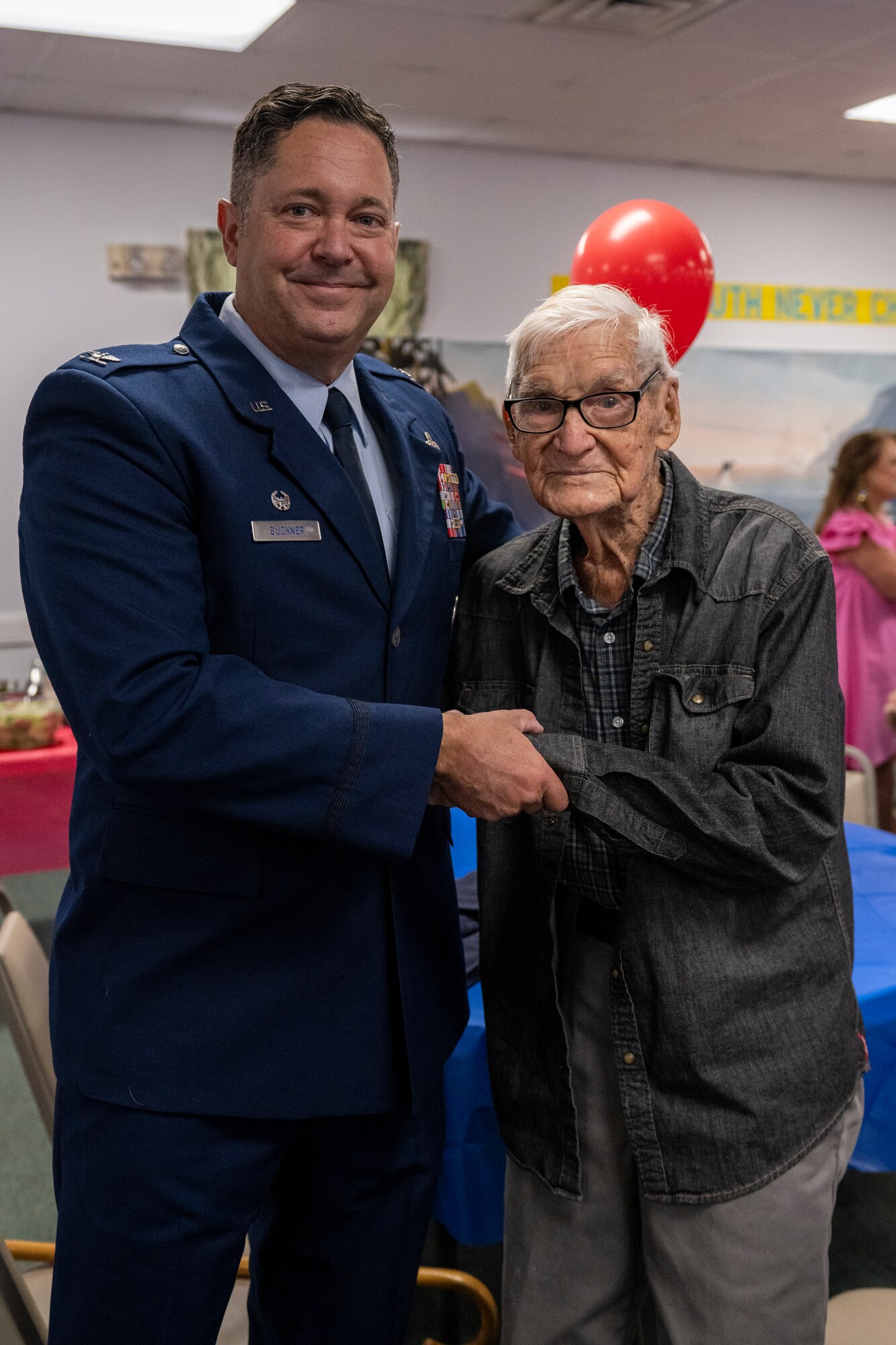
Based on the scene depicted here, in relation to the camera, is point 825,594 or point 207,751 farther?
point 825,594

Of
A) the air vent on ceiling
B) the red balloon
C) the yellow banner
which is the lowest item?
the red balloon

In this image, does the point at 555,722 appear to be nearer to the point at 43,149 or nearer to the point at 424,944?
the point at 424,944

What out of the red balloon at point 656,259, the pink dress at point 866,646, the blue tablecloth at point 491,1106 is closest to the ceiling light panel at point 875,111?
the pink dress at point 866,646

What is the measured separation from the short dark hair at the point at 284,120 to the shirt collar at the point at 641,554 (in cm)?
51

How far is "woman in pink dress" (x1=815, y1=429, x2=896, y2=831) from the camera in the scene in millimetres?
4660

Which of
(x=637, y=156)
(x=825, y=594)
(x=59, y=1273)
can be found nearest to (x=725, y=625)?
(x=825, y=594)

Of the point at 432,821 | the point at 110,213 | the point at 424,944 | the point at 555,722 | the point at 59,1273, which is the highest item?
the point at 110,213

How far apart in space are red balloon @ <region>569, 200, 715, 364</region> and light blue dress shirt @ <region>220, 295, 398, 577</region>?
220cm

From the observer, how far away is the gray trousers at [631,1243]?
1.30 meters

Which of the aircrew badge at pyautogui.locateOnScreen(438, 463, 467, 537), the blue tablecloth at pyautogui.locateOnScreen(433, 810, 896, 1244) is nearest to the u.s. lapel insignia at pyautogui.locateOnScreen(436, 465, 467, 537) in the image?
the aircrew badge at pyautogui.locateOnScreen(438, 463, 467, 537)

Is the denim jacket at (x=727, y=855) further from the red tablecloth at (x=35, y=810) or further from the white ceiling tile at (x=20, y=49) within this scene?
the white ceiling tile at (x=20, y=49)

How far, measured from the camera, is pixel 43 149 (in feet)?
17.3

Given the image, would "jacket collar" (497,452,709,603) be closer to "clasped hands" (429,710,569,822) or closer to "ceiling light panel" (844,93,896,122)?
"clasped hands" (429,710,569,822)

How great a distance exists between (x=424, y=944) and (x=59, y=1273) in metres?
0.56
